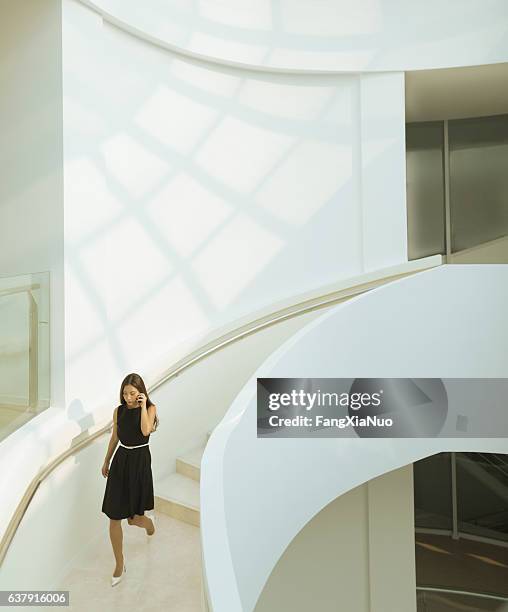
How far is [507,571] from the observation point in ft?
35.5

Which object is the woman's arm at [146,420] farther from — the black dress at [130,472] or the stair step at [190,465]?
the stair step at [190,465]

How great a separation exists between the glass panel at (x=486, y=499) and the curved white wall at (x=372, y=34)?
6.76 metres

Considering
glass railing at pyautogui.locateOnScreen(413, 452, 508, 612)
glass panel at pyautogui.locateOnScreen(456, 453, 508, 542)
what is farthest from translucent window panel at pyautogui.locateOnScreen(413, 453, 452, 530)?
glass panel at pyautogui.locateOnScreen(456, 453, 508, 542)

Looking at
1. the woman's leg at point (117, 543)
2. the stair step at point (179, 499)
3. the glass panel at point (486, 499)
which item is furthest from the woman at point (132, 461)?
the glass panel at point (486, 499)

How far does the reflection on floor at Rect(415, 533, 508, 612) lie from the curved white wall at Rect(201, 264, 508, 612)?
5220mm

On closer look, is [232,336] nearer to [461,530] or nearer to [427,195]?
[427,195]

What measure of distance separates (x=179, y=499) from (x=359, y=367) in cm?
213

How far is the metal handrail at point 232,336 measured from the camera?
483 centimetres

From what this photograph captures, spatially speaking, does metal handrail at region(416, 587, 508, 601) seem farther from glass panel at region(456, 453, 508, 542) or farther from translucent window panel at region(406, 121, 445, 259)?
translucent window panel at region(406, 121, 445, 259)

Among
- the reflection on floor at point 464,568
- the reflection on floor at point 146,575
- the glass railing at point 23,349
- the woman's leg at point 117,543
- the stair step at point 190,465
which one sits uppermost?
the glass railing at point 23,349

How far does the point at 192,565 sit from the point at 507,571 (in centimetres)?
804

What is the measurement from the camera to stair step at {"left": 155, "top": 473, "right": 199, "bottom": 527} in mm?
5661

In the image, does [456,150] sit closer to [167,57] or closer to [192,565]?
[167,57]

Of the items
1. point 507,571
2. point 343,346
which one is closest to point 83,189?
point 343,346
